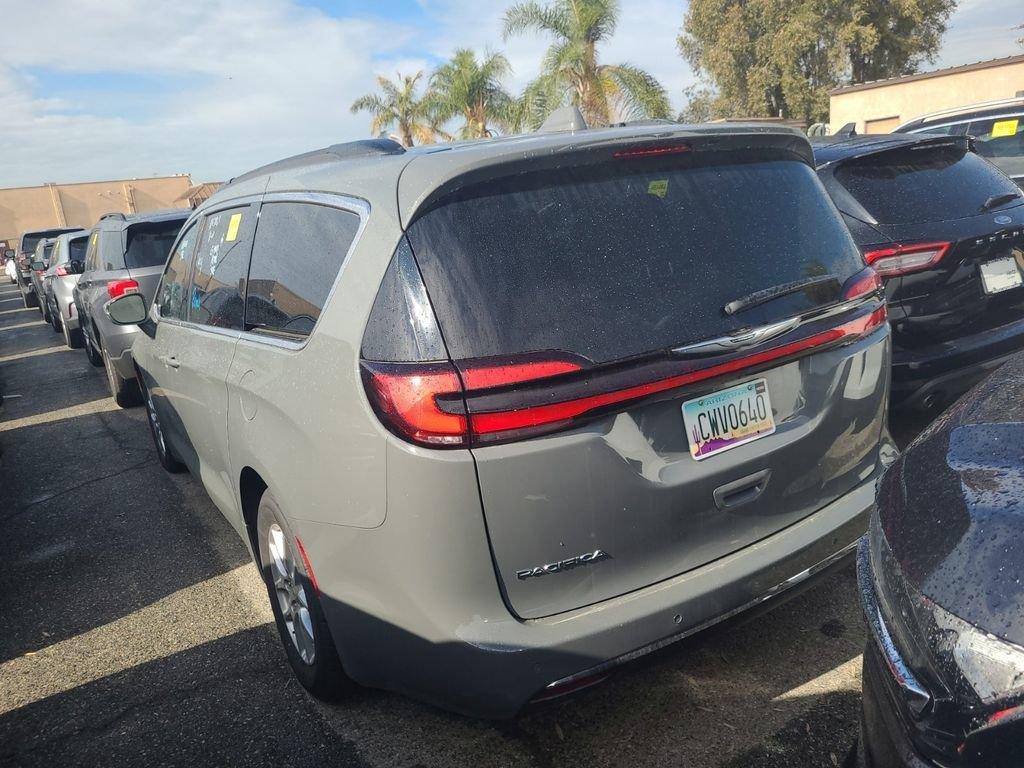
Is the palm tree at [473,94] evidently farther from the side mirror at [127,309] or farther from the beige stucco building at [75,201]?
the beige stucco building at [75,201]

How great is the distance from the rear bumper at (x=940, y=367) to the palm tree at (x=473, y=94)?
76.5ft

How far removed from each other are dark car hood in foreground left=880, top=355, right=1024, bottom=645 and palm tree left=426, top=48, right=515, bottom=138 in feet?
83.4

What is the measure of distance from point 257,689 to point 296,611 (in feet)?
1.28

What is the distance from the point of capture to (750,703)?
2670mm

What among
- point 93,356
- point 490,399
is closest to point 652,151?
point 490,399

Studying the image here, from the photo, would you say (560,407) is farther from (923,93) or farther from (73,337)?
(923,93)

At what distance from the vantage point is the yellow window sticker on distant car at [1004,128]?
25.0ft

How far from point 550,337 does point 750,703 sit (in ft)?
4.81

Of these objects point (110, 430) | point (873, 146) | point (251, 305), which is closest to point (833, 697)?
point (251, 305)

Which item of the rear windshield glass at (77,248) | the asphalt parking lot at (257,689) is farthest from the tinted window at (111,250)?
the rear windshield glass at (77,248)

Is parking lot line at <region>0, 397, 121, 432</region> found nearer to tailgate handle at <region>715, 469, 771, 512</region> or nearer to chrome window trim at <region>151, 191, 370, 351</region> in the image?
chrome window trim at <region>151, 191, 370, 351</region>

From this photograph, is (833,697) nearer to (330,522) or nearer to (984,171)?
(330,522)

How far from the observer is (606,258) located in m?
2.21

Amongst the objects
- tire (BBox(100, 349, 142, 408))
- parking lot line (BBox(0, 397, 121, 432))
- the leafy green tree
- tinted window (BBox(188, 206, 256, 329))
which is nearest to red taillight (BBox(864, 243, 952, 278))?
tinted window (BBox(188, 206, 256, 329))
